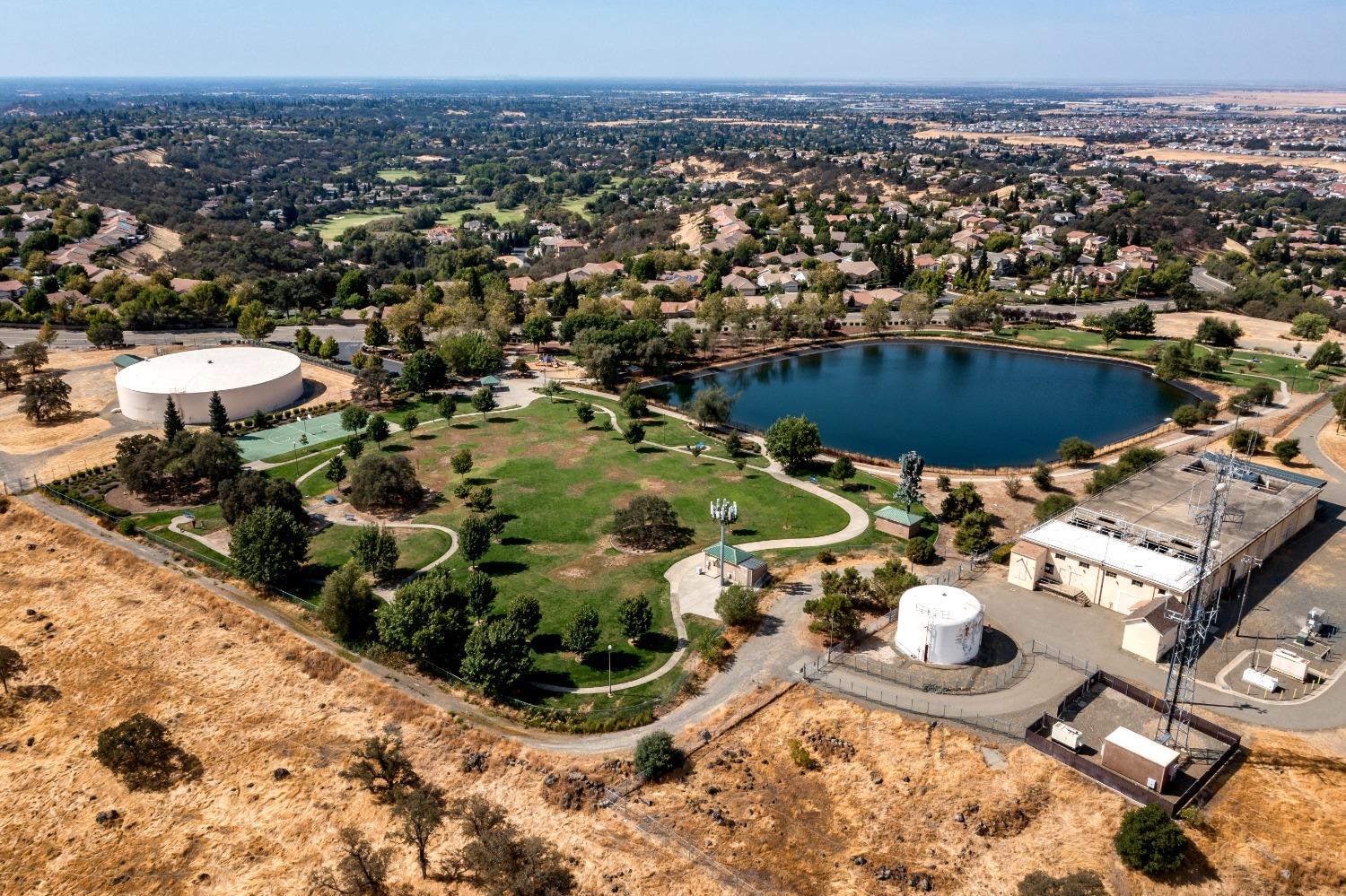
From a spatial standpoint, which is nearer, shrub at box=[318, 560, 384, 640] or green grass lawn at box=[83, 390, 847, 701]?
shrub at box=[318, 560, 384, 640]

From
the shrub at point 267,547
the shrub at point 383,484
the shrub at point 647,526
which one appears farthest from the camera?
the shrub at point 383,484

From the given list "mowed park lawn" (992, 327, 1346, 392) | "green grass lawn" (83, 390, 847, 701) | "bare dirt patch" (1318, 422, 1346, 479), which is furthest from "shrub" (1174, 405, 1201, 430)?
"green grass lawn" (83, 390, 847, 701)

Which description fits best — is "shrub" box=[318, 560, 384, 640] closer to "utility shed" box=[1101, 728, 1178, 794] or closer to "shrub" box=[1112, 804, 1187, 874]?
"utility shed" box=[1101, 728, 1178, 794]

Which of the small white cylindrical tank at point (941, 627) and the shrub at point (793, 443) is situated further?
the shrub at point (793, 443)

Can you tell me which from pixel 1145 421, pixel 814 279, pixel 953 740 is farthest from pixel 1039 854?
pixel 814 279

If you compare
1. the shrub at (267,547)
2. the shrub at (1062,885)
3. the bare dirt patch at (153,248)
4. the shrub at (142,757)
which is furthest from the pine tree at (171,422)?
the bare dirt patch at (153,248)

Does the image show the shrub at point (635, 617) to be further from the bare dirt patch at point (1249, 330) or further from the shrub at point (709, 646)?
the bare dirt patch at point (1249, 330)

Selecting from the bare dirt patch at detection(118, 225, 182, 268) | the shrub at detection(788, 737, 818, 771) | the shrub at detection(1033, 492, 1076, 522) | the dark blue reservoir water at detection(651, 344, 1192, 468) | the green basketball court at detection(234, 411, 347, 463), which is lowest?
the shrub at detection(788, 737, 818, 771)

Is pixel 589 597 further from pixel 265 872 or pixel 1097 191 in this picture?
pixel 1097 191
